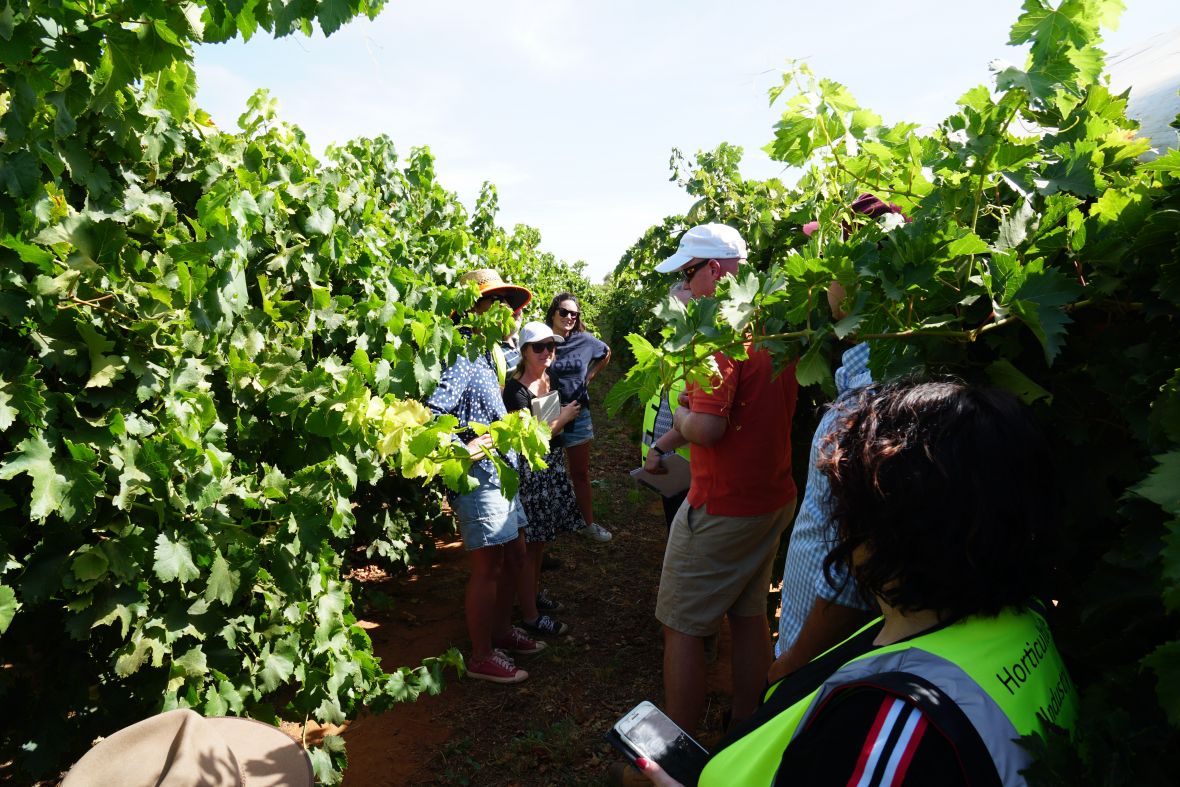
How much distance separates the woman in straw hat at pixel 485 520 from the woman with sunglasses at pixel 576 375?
142 centimetres

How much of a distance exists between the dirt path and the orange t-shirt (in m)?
1.46

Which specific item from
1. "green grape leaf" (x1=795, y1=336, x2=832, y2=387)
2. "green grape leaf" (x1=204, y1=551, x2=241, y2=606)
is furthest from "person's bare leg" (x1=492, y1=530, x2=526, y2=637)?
"green grape leaf" (x1=795, y1=336, x2=832, y2=387)

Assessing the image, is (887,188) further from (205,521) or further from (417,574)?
(417,574)

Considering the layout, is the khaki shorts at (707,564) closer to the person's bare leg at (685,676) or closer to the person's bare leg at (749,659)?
the person's bare leg at (685,676)

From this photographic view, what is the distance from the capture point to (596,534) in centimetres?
656

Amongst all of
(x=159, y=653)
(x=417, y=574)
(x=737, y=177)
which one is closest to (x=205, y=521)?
(x=159, y=653)

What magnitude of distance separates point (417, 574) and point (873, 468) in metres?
5.29

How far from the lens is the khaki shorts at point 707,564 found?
2902 millimetres

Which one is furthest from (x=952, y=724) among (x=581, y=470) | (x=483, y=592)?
(x=581, y=470)

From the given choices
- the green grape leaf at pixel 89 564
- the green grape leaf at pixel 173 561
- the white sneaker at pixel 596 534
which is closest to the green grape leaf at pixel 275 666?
the green grape leaf at pixel 173 561

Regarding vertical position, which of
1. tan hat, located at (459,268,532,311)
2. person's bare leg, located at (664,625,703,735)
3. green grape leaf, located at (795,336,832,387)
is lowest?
person's bare leg, located at (664,625,703,735)

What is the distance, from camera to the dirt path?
355 cm

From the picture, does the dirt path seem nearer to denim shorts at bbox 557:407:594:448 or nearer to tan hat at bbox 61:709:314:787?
denim shorts at bbox 557:407:594:448

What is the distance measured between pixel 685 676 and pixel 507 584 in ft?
5.19
